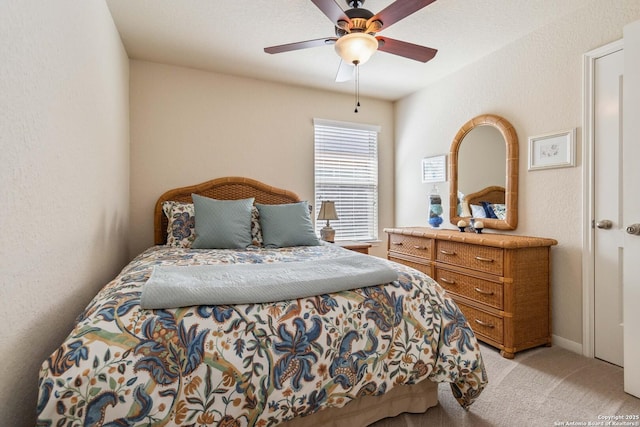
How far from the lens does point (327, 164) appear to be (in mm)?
3918

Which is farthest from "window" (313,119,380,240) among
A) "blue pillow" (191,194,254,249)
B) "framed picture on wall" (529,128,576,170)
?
"framed picture on wall" (529,128,576,170)

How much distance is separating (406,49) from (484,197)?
1.65 meters

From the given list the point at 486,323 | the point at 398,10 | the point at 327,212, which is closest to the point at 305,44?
the point at 398,10

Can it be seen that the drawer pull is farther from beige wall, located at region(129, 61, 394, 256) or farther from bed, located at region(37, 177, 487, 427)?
beige wall, located at region(129, 61, 394, 256)

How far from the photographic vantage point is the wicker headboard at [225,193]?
3.09m

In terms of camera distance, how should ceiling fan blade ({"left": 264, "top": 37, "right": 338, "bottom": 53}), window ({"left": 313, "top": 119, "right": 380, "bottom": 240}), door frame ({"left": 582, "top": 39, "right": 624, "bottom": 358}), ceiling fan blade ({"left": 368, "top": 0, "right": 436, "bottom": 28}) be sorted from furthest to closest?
window ({"left": 313, "top": 119, "right": 380, "bottom": 240})
door frame ({"left": 582, "top": 39, "right": 624, "bottom": 358})
ceiling fan blade ({"left": 264, "top": 37, "right": 338, "bottom": 53})
ceiling fan blade ({"left": 368, "top": 0, "right": 436, "bottom": 28})

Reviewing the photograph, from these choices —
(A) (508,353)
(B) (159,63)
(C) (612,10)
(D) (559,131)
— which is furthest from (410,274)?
(B) (159,63)

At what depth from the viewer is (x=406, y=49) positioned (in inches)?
84.0

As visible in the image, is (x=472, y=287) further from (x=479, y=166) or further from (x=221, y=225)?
(x=221, y=225)

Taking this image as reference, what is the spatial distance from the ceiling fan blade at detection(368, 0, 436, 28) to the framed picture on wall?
1561 millimetres

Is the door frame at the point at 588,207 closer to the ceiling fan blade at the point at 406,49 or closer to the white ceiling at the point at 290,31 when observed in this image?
the white ceiling at the point at 290,31

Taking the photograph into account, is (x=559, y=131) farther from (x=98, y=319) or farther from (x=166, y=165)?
(x=166, y=165)

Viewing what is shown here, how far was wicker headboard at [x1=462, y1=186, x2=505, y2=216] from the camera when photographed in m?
2.85

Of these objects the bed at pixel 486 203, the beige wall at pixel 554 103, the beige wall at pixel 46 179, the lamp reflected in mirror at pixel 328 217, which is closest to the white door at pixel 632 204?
the beige wall at pixel 554 103
